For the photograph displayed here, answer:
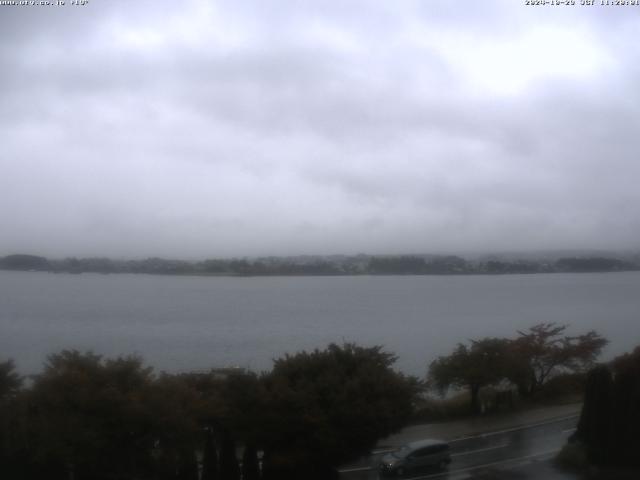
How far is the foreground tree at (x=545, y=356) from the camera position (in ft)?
88.1

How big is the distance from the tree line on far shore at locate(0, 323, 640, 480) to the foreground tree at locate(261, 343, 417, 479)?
2 cm

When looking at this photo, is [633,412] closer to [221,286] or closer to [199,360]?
[199,360]

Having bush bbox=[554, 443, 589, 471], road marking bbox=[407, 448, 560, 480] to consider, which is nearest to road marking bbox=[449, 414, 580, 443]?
road marking bbox=[407, 448, 560, 480]

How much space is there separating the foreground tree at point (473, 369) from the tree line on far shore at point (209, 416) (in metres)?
7.79

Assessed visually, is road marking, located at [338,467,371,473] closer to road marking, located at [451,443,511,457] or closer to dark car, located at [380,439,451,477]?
dark car, located at [380,439,451,477]

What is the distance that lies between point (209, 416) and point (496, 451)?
7.53 metres

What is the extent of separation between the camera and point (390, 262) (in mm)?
65875

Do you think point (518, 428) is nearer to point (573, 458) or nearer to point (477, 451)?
point (477, 451)

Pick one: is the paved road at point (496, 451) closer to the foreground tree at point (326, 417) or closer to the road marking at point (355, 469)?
the road marking at point (355, 469)

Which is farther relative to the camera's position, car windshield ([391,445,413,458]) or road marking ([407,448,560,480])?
car windshield ([391,445,413,458])

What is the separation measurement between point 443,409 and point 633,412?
32.9 ft

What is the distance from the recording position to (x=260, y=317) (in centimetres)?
5397

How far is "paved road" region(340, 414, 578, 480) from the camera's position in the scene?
15961mm

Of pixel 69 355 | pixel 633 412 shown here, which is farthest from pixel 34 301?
pixel 633 412
